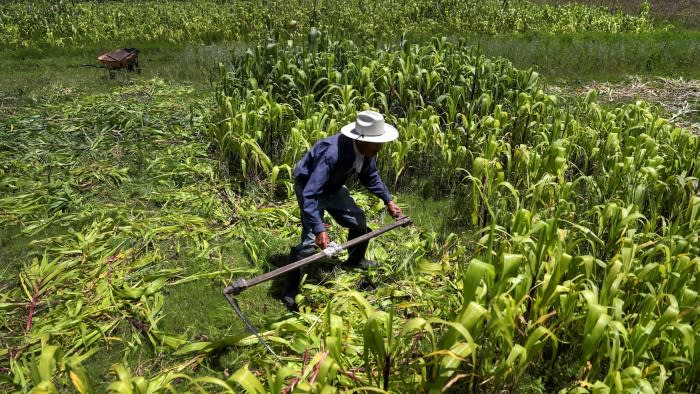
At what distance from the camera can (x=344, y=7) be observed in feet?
43.1

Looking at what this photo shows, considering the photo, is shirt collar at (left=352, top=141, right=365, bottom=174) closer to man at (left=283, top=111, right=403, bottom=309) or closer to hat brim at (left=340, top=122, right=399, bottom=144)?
man at (left=283, top=111, right=403, bottom=309)

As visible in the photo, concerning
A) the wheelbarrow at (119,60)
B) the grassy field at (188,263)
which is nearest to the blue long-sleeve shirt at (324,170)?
the grassy field at (188,263)

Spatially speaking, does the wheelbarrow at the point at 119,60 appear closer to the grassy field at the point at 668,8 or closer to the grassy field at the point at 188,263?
the grassy field at the point at 188,263

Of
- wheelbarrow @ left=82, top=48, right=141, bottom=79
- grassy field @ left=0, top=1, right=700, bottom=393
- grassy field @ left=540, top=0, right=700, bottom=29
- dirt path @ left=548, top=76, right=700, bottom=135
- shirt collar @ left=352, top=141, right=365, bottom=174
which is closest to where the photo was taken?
grassy field @ left=0, top=1, right=700, bottom=393

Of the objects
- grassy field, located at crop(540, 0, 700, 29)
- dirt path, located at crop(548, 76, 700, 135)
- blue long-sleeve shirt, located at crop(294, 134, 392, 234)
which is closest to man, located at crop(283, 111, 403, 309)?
blue long-sleeve shirt, located at crop(294, 134, 392, 234)

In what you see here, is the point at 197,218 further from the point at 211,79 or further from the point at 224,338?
the point at 211,79

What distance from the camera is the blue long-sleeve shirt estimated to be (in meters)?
2.96

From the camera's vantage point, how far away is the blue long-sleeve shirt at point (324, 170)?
2.96 metres

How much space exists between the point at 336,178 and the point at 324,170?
16cm

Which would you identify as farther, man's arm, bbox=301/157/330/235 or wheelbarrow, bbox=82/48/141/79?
wheelbarrow, bbox=82/48/141/79

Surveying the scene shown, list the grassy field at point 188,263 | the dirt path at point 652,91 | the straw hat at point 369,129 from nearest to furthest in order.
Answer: the grassy field at point 188,263 < the straw hat at point 369,129 < the dirt path at point 652,91

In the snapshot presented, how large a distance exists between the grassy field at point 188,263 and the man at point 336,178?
33 cm

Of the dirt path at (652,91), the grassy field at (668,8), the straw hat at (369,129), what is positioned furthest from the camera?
the grassy field at (668,8)

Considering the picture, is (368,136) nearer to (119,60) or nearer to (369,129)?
(369,129)
